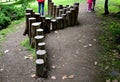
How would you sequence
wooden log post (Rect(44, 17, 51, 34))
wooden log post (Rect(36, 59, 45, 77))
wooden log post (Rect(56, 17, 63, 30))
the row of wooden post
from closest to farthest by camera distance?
wooden log post (Rect(36, 59, 45, 77)) < the row of wooden post < wooden log post (Rect(44, 17, 51, 34)) < wooden log post (Rect(56, 17, 63, 30))

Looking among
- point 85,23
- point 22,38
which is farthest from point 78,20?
point 22,38

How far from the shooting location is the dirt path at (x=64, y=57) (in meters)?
8.80

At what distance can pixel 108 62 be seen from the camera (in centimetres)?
962

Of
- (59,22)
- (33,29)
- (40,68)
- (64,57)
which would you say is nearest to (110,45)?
(64,57)

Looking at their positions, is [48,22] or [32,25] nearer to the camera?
[32,25]

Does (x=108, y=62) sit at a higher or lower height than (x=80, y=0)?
lower

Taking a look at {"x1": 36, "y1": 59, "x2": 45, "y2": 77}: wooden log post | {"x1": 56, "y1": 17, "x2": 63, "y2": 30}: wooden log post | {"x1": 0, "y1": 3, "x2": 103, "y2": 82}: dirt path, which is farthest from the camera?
{"x1": 56, "y1": 17, "x2": 63, "y2": 30}: wooden log post

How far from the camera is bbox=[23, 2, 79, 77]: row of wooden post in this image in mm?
8930

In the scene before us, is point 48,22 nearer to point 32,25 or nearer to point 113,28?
point 32,25

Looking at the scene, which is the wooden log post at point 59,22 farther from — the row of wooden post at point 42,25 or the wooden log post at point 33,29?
the wooden log post at point 33,29

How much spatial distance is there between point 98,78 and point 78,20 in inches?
285

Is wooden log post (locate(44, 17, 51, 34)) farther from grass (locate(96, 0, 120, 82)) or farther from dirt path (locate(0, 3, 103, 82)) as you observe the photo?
grass (locate(96, 0, 120, 82))

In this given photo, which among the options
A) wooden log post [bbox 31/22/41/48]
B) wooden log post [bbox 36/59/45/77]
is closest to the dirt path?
wooden log post [bbox 36/59/45/77]

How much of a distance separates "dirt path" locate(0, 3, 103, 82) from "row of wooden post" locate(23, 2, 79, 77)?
1.29 ft
